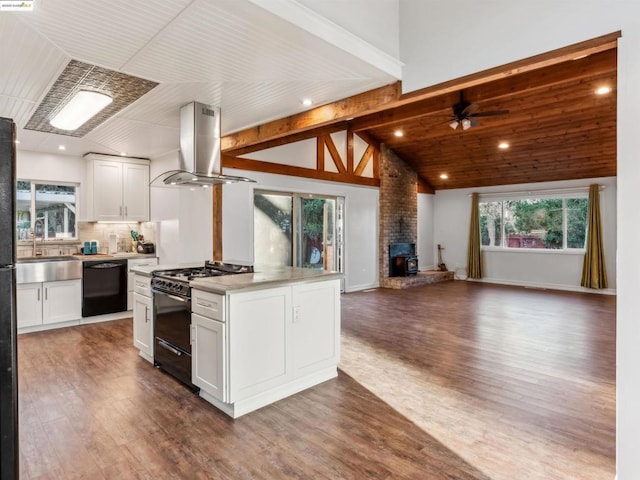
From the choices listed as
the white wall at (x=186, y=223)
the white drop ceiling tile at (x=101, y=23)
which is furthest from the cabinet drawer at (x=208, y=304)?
the white wall at (x=186, y=223)

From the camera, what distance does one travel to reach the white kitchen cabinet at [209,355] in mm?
2629

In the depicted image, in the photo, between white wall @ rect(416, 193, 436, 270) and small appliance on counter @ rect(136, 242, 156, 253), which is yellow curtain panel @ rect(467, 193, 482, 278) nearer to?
white wall @ rect(416, 193, 436, 270)

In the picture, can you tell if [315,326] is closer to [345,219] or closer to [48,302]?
[48,302]

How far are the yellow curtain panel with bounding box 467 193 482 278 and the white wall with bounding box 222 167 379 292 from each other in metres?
2.84

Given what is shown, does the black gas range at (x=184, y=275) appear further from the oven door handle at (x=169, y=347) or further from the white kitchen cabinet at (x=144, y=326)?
the oven door handle at (x=169, y=347)

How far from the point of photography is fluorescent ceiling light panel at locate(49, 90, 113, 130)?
10.9ft

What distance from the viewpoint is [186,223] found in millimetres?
5477

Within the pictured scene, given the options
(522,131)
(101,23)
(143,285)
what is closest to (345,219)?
(522,131)

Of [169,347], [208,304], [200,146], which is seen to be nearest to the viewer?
[208,304]

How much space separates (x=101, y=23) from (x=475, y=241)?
9251 mm

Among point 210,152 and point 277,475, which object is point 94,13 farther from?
point 277,475

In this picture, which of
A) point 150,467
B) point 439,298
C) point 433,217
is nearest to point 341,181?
point 439,298

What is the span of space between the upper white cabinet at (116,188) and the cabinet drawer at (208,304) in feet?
12.2

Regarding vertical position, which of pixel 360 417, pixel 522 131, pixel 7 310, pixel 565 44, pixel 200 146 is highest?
pixel 522 131
